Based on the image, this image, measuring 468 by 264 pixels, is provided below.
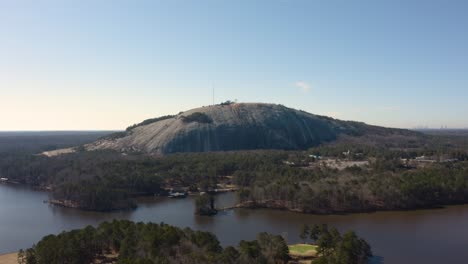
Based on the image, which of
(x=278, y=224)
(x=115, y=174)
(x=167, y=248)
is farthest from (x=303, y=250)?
(x=115, y=174)

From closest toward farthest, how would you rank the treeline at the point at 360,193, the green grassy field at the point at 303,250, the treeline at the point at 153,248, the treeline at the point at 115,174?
the treeline at the point at 153,248
the green grassy field at the point at 303,250
the treeline at the point at 360,193
the treeline at the point at 115,174

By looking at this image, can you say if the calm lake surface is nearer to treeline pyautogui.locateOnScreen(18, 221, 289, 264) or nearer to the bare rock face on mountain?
treeline pyautogui.locateOnScreen(18, 221, 289, 264)

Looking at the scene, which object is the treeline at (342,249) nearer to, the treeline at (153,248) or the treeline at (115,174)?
the treeline at (153,248)

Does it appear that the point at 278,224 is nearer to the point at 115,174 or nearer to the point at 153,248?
the point at 153,248

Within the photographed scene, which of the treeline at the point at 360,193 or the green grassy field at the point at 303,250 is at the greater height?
the treeline at the point at 360,193

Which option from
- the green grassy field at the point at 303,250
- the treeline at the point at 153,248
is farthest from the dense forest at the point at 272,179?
the treeline at the point at 153,248

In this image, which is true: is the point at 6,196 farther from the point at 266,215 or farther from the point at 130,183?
the point at 266,215

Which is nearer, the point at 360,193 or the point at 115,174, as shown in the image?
the point at 360,193
